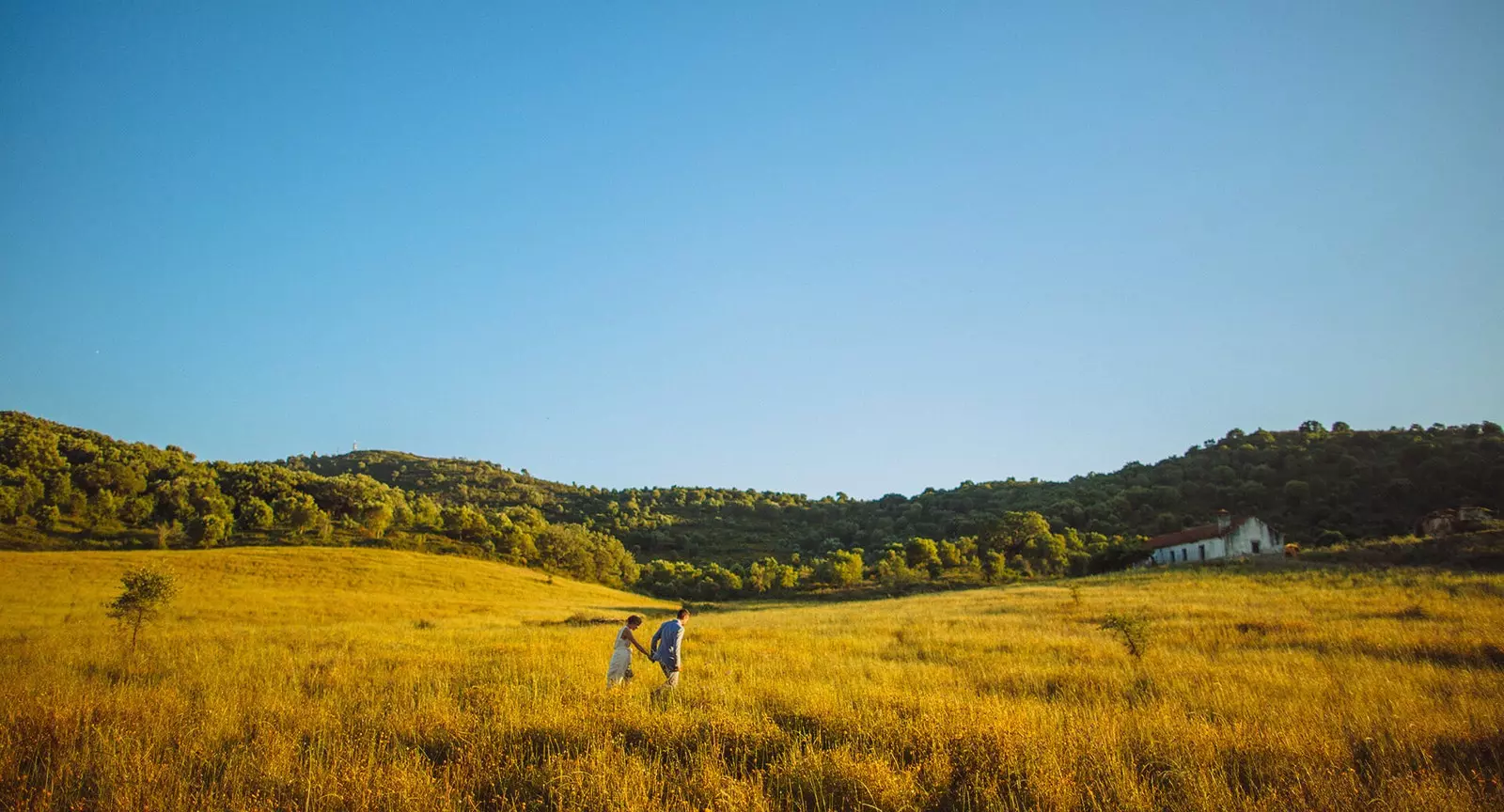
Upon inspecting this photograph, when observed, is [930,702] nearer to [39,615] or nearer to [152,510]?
[39,615]

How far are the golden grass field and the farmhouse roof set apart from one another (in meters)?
53.1

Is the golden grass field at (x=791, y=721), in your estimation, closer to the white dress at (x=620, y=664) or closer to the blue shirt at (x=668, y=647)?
the white dress at (x=620, y=664)

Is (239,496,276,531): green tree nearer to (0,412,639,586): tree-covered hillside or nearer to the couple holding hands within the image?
(0,412,639,586): tree-covered hillside

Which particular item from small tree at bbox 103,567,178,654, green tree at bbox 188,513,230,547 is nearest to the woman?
small tree at bbox 103,567,178,654

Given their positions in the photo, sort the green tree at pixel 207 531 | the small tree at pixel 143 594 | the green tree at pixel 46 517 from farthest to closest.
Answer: the green tree at pixel 207 531, the green tree at pixel 46 517, the small tree at pixel 143 594

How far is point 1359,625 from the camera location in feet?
64.2

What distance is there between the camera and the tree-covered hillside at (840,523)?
7119 cm

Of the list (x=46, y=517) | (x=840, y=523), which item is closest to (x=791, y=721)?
(x=46, y=517)

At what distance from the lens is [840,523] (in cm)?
13925

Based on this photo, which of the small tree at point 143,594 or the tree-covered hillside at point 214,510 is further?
the tree-covered hillside at point 214,510

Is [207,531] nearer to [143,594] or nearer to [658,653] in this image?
[143,594]

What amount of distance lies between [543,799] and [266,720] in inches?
213

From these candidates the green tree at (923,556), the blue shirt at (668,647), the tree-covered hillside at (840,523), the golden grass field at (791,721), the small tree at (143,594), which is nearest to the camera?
the golden grass field at (791,721)

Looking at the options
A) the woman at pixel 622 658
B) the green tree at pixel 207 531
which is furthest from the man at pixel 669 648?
the green tree at pixel 207 531
